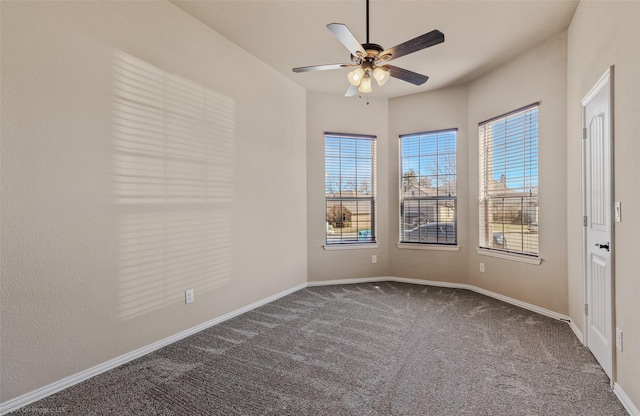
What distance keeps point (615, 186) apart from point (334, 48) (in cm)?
281

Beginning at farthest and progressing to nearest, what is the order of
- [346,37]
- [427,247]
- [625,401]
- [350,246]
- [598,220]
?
[350,246], [427,247], [598,220], [346,37], [625,401]

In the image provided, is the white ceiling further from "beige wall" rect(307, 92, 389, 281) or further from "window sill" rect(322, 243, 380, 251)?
"window sill" rect(322, 243, 380, 251)

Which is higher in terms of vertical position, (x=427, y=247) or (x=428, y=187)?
(x=428, y=187)

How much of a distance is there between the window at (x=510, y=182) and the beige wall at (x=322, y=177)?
1432mm

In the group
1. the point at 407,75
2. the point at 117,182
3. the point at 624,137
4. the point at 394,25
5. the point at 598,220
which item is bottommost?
the point at 598,220

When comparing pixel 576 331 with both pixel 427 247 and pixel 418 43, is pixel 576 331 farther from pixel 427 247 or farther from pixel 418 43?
pixel 418 43

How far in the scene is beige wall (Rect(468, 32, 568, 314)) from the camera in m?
3.38

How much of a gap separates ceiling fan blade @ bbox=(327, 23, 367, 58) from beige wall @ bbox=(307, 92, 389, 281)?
249 cm

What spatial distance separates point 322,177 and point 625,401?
387cm

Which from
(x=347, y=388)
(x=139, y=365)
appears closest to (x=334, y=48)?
(x=347, y=388)

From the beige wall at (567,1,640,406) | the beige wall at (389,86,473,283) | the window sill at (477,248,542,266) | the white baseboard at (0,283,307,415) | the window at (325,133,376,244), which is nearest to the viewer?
the beige wall at (567,1,640,406)

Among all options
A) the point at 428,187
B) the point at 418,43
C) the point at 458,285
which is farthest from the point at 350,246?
the point at 418,43

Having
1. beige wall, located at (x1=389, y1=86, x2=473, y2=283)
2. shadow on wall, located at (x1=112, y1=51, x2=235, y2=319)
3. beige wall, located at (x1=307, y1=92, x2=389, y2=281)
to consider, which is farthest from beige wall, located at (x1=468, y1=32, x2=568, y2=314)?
shadow on wall, located at (x1=112, y1=51, x2=235, y2=319)

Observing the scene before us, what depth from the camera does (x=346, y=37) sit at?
217 cm
